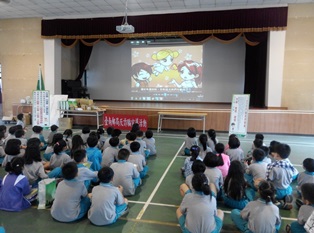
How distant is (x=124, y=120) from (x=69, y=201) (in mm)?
5261

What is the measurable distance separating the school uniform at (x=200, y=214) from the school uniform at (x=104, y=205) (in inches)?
27.6

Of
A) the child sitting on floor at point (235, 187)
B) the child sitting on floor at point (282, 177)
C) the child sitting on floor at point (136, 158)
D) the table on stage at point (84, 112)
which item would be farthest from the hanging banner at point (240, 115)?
the table on stage at point (84, 112)

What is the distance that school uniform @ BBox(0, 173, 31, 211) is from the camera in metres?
2.55

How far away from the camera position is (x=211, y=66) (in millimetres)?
11102

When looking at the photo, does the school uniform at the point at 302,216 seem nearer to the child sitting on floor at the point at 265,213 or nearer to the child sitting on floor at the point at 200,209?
the child sitting on floor at the point at 265,213

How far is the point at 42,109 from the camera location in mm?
6633

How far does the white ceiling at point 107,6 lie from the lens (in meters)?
7.84

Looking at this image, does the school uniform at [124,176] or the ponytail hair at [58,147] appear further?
the ponytail hair at [58,147]

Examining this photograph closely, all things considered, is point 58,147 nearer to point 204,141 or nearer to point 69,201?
point 69,201

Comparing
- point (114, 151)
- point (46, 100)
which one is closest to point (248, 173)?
point (114, 151)

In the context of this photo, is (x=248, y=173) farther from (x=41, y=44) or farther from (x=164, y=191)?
(x=41, y=44)

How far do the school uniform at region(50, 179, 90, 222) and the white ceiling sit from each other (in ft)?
23.0

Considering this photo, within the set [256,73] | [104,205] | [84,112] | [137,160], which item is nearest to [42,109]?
[84,112]

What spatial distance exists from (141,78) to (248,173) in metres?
8.67
